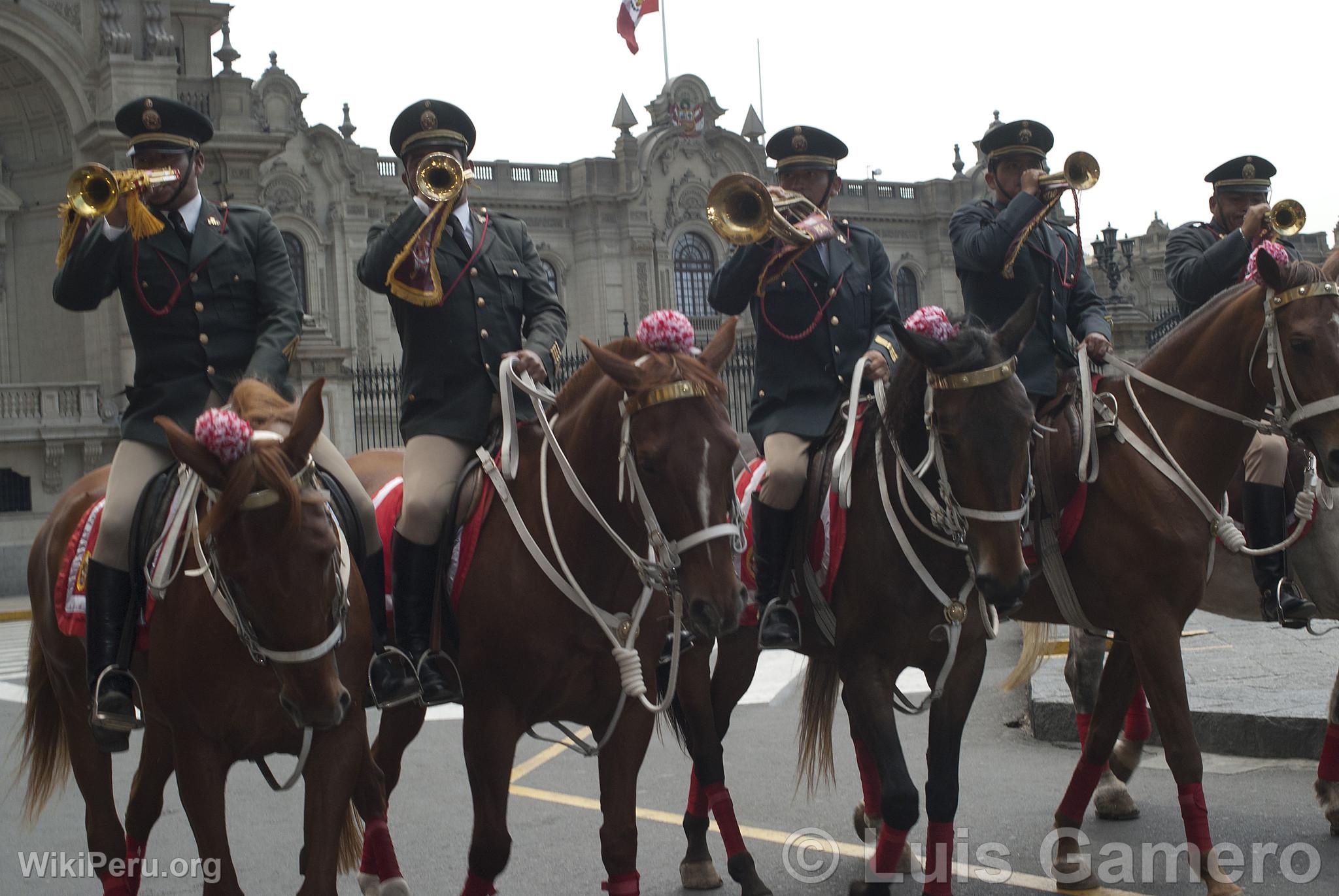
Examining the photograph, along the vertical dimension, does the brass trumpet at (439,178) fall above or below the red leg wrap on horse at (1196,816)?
above

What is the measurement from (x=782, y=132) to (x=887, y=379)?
1.41m

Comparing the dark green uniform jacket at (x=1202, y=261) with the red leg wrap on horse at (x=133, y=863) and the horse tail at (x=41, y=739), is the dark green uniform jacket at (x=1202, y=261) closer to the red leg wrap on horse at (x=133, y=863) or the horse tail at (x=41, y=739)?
the red leg wrap on horse at (x=133, y=863)

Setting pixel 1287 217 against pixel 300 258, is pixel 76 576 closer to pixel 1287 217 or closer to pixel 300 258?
pixel 1287 217

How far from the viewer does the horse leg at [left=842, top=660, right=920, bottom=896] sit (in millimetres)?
5074

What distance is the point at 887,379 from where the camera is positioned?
5934 mm

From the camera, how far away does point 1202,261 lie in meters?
7.35

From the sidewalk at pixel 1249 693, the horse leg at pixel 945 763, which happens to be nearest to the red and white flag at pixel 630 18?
the sidewalk at pixel 1249 693

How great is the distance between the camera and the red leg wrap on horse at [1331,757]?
251 inches

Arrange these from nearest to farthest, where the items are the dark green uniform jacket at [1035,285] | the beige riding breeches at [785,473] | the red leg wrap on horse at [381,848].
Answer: the red leg wrap on horse at [381,848], the beige riding breeches at [785,473], the dark green uniform jacket at [1035,285]

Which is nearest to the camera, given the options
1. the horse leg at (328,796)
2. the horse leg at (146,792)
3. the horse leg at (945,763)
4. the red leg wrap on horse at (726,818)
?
the horse leg at (328,796)

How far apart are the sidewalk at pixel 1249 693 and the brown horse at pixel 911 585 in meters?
2.72

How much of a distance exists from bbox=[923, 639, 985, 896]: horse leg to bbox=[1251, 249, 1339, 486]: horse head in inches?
61.3

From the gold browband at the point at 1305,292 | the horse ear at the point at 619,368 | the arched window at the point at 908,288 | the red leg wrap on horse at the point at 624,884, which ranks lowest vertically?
the red leg wrap on horse at the point at 624,884

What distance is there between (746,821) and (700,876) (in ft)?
3.62
